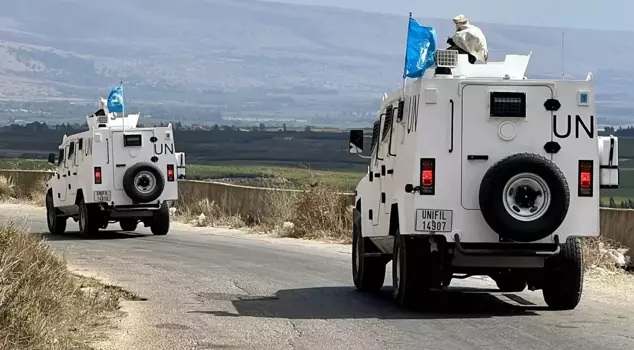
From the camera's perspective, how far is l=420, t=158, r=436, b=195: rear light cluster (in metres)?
14.6

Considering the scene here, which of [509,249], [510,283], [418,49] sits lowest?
[510,283]

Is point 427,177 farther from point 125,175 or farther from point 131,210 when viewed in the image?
point 131,210

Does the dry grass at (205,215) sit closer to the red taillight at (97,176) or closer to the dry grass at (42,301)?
the red taillight at (97,176)

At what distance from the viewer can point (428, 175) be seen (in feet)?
48.0

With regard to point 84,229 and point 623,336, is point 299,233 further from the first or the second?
point 623,336

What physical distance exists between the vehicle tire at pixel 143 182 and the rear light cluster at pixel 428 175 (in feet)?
46.1

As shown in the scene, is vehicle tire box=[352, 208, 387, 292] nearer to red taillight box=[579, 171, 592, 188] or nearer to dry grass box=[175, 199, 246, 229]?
red taillight box=[579, 171, 592, 188]

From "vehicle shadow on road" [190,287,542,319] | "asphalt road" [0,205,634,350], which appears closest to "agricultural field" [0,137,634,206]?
"asphalt road" [0,205,634,350]

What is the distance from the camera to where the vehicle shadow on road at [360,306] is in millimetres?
15039

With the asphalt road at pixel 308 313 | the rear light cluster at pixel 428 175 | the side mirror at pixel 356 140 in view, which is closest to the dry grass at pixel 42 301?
the asphalt road at pixel 308 313

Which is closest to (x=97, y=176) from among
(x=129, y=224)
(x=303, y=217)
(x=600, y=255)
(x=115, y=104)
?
(x=129, y=224)

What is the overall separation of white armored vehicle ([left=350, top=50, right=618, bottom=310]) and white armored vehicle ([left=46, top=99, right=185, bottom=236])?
13.8 metres

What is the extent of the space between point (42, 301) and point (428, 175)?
4.18 metres

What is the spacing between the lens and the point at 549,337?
1325cm
